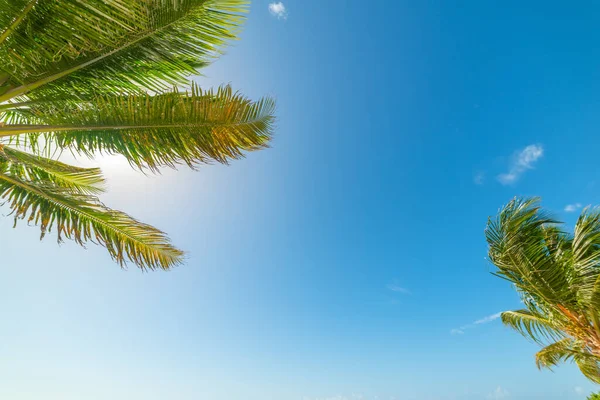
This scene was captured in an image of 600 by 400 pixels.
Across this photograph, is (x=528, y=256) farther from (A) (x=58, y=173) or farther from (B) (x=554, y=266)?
(A) (x=58, y=173)

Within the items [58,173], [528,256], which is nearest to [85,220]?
[58,173]

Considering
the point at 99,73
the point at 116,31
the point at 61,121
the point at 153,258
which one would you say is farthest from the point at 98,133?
the point at 153,258

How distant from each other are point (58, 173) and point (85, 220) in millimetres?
1173

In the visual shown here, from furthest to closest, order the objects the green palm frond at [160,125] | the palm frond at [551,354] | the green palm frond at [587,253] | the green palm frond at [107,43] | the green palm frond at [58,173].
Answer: the palm frond at [551,354] < the green palm frond at [587,253] < the green palm frond at [58,173] < the green palm frond at [160,125] < the green palm frond at [107,43]

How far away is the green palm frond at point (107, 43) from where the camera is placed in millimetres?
3062

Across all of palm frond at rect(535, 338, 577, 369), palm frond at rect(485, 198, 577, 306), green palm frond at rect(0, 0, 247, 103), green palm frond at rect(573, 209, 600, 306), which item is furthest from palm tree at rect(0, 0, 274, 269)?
palm frond at rect(535, 338, 577, 369)

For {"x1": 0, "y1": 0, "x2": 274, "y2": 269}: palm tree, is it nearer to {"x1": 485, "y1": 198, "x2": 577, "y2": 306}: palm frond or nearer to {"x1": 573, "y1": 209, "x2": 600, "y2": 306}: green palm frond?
{"x1": 485, "y1": 198, "x2": 577, "y2": 306}: palm frond

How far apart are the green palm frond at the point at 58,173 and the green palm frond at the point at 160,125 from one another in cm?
39

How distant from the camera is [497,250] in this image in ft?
20.2

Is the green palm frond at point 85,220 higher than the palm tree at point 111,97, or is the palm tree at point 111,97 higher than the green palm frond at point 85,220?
the palm tree at point 111,97

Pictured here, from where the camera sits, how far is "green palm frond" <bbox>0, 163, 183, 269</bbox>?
3.91 m

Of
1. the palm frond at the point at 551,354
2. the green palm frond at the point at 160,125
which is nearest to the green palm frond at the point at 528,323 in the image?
the palm frond at the point at 551,354

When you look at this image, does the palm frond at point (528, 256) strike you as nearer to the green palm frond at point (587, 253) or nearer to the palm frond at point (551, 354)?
the green palm frond at point (587, 253)

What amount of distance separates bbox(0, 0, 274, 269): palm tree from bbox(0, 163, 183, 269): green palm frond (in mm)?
15
